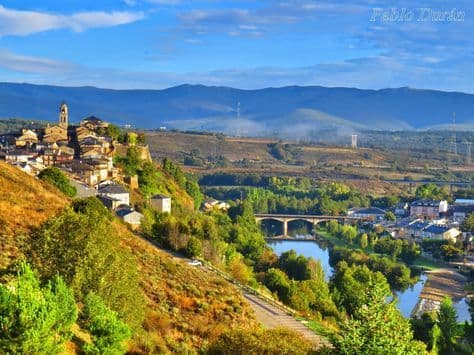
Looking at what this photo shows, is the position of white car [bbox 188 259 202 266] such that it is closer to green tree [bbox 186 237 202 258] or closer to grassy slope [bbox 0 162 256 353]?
green tree [bbox 186 237 202 258]

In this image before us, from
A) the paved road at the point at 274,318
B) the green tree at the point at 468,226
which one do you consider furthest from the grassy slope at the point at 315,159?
the paved road at the point at 274,318

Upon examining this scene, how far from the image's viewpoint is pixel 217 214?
4350cm

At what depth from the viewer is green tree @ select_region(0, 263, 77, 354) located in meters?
8.45

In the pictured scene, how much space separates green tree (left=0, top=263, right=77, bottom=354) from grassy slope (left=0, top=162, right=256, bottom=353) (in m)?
2.58

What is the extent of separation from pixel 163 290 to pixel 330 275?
89.5ft

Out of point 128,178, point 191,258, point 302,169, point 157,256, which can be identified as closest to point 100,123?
point 128,178

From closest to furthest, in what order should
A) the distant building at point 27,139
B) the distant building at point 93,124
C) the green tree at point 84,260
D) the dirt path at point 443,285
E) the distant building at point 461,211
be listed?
the green tree at point 84,260 → the dirt path at point 443,285 → the distant building at point 27,139 → the distant building at point 93,124 → the distant building at point 461,211

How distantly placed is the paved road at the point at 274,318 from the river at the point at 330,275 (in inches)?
634

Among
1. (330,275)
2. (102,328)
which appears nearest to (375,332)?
(102,328)

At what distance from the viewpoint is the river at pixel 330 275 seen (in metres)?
35.2

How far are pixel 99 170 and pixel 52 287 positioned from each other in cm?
2343

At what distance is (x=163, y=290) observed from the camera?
51.4 ft

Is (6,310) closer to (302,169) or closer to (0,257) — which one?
(0,257)

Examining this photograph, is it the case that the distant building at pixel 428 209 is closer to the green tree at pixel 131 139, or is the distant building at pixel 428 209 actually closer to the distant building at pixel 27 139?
the green tree at pixel 131 139
